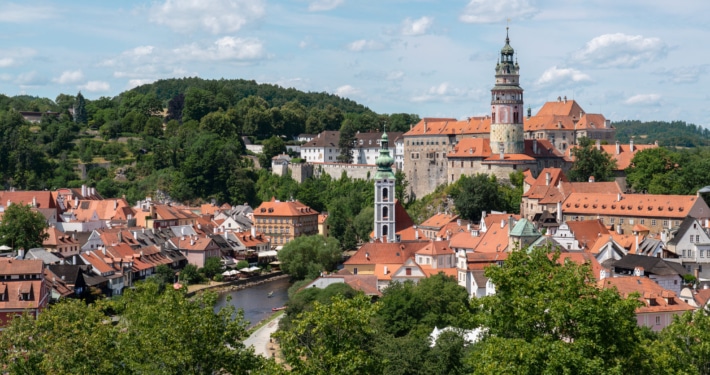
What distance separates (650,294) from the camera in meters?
35.8

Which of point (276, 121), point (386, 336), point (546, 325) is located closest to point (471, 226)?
point (386, 336)

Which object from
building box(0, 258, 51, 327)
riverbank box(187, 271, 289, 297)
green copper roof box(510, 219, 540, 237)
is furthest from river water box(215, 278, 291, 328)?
green copper roof box(510, 219, 540, 237)

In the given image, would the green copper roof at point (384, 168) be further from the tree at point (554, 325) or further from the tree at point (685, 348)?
the tree at point (554, 325)

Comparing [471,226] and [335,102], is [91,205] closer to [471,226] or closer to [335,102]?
[471,226]

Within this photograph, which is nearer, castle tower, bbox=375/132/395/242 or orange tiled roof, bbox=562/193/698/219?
orange tiled roof, bbox=562/193/698/219

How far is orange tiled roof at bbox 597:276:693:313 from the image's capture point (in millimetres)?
35156

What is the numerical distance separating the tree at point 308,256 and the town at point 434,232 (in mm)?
199

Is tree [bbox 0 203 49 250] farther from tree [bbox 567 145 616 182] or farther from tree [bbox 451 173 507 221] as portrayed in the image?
tree [bbox 567 145 616 182]

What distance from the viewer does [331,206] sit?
256 feet

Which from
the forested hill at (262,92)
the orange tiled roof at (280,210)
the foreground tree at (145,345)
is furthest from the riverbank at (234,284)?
the forested hill at (262,92)

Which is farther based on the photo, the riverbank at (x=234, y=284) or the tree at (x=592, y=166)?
the tree at (x=592, y=166)

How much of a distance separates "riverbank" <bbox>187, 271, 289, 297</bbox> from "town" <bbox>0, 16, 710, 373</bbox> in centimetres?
30

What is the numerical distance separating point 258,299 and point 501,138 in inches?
943

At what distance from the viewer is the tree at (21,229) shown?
51.7 metres
